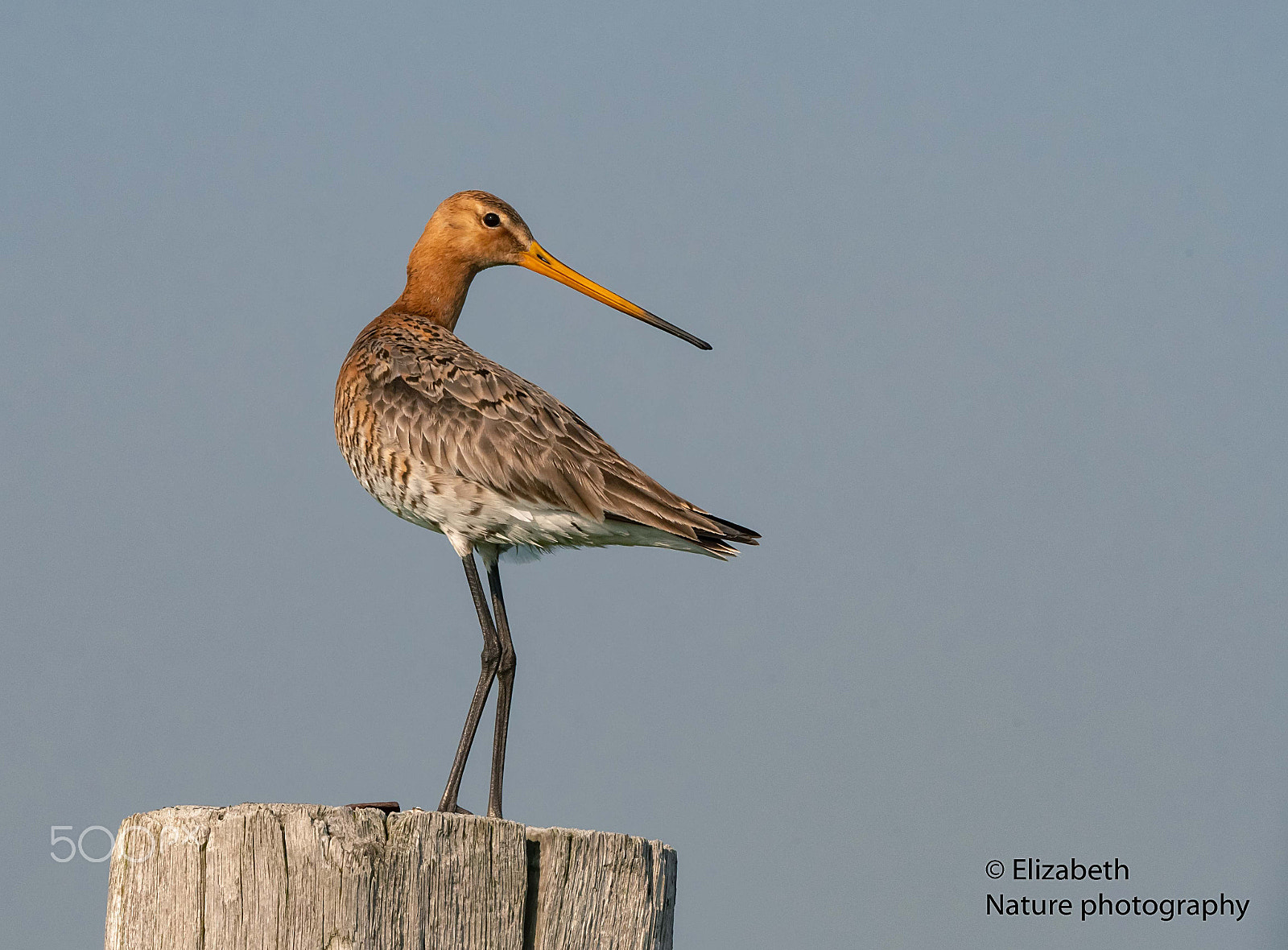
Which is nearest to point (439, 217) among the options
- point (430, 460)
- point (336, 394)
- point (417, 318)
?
point (417, 318)

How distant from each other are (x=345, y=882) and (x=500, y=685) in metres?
3.93

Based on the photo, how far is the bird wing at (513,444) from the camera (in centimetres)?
806

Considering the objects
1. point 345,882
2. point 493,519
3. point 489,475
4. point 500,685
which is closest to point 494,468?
point 489,475

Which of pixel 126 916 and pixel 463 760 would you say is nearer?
pixel 126 916

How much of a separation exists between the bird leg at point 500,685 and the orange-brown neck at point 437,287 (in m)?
2.06

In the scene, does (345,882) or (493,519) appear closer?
(345,882)

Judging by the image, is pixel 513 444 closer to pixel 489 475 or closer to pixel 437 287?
pixel 489 475

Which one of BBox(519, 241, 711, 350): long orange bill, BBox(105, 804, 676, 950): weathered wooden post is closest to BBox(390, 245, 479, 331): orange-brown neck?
BBox(519, 241, 711, 350): long orange bill

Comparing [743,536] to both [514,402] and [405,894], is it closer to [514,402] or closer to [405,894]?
[514,402]

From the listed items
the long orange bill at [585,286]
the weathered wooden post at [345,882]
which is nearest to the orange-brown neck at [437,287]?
the long orange bill at [585,286]

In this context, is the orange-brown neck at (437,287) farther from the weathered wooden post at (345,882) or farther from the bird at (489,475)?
the weathered wooden post at (345,882)

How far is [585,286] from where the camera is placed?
32.4 feet

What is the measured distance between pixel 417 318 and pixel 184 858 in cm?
552

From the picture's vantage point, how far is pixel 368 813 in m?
4.64
